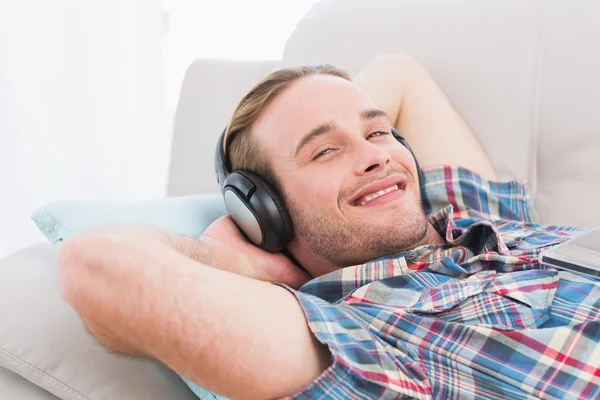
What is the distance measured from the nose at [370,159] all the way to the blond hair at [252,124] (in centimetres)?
16

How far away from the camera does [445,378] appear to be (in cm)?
71

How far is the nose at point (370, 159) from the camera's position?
0.99 meters

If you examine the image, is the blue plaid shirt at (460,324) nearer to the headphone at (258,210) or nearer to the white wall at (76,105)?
the headphone at (258,210)

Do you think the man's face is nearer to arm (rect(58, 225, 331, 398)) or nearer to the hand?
the hand

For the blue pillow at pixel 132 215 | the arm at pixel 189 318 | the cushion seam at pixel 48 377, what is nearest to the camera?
the arm at pixel 189 318

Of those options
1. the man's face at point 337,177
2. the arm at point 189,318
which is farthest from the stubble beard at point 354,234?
the arm at point 189,318

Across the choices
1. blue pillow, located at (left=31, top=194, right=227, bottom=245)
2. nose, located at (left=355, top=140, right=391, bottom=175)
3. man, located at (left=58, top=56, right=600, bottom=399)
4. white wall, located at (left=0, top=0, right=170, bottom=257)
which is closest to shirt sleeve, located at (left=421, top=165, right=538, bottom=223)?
man, located at (left=58, top=56, right=600, bottom=399)

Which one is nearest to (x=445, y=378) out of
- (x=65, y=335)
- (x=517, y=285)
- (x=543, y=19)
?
(x=517, y=285)

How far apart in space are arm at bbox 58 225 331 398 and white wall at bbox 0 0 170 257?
1.46 m

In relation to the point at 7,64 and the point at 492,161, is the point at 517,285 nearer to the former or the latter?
the point at 492,161

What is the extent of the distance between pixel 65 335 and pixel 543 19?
3.84 feet

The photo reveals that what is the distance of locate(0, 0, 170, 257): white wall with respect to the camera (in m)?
1.88

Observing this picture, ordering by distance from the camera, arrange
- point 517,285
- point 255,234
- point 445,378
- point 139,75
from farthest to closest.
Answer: point 139,75, point 255,234, point 517,285, point 445,378

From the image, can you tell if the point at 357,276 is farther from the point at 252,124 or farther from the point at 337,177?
the point at 252,124
